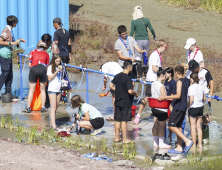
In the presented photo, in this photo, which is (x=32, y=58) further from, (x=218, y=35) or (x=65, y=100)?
(x=218, y=35)

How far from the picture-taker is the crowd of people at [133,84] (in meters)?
6.88

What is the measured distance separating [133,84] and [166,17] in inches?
711

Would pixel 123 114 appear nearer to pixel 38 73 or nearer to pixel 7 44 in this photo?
pixel 38 73

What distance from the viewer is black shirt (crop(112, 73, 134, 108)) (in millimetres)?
7223

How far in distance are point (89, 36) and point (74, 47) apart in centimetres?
239

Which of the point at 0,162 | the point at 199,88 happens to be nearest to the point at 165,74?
the point at 199,88

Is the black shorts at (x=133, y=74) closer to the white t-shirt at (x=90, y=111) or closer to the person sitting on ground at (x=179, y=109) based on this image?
the white t-shirt at (x=90, y=111)

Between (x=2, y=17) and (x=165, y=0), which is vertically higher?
(x=165, y=0)

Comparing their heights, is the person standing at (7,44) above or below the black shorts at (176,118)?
above

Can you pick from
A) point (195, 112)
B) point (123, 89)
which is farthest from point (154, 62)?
point (195, 112)

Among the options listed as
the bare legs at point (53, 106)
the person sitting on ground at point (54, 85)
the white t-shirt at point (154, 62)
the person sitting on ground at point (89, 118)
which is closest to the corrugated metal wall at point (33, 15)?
the person sitting on ground at point (54, 85)

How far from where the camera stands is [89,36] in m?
19.5

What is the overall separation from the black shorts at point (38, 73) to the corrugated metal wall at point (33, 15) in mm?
6185

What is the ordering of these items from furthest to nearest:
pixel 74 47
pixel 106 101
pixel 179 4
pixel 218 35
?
pixel 179 4 < pixel 218 35 < pixel 74 47 < pixel 106 101
